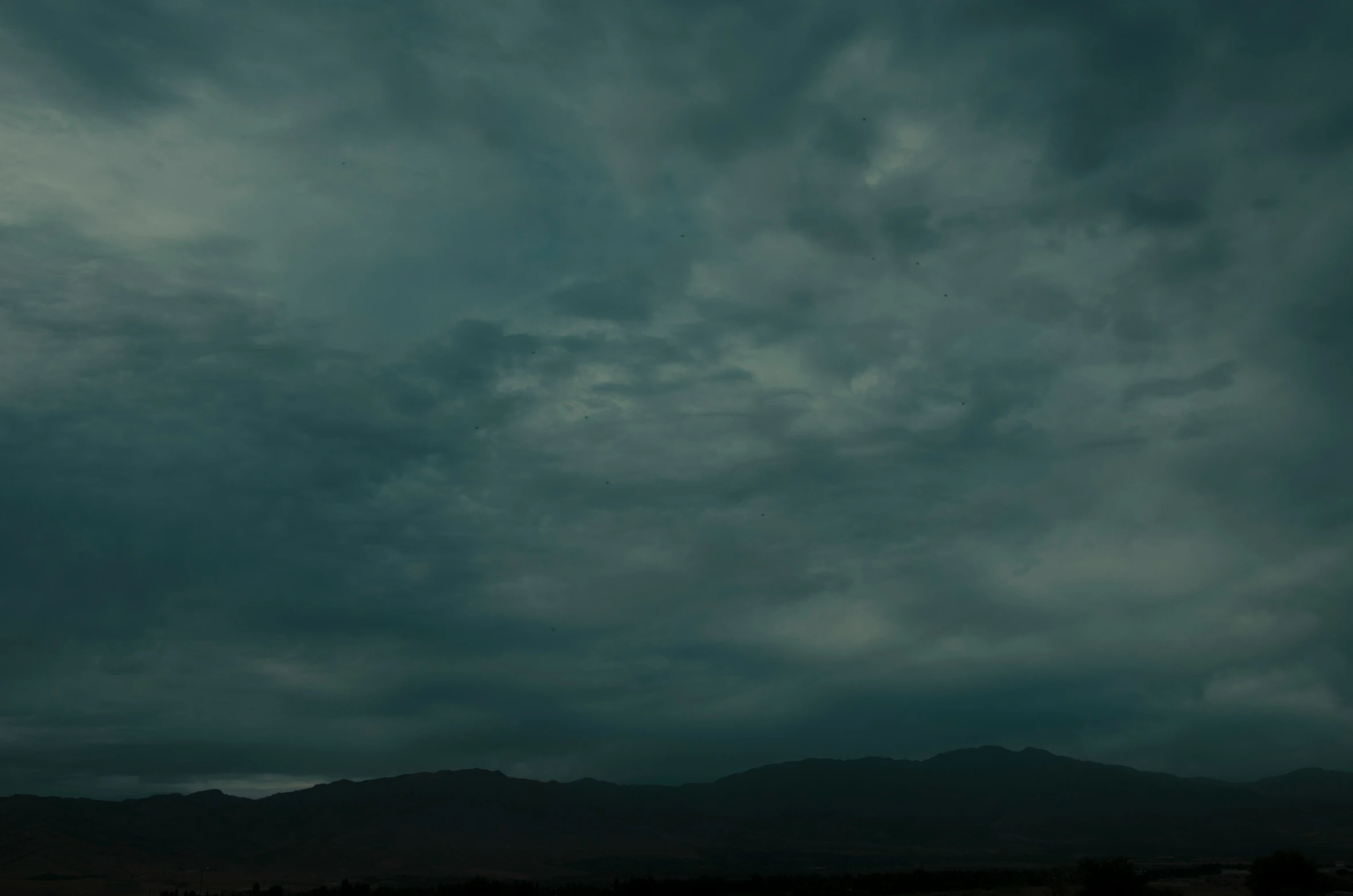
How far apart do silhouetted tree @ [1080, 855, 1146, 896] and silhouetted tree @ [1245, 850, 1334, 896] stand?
31.6 ft

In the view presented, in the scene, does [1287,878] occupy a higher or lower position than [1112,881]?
lower

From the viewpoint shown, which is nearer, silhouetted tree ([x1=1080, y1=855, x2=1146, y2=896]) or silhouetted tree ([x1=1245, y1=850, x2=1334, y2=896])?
silhouetted tree ([x1=1080, y1=855, x2=1146, y2=896])

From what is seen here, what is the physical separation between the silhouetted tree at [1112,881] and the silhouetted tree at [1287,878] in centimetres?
962

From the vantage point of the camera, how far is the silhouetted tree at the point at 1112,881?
7294 centimetres

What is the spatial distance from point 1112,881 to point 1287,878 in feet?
50.5

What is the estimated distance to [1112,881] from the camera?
7350 cm

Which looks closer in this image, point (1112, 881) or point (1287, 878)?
point (1112, 881)

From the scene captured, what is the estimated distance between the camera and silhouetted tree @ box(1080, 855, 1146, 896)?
7294 centimetres

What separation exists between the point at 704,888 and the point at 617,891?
8.39 meters

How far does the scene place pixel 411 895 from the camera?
126 m

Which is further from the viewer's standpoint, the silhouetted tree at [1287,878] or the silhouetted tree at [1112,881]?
the silhouetted tree at [1287,878]

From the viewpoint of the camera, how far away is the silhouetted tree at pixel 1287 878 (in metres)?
76.2

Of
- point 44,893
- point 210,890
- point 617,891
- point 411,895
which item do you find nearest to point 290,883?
point 210,890

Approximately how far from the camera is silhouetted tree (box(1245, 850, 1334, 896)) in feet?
250
